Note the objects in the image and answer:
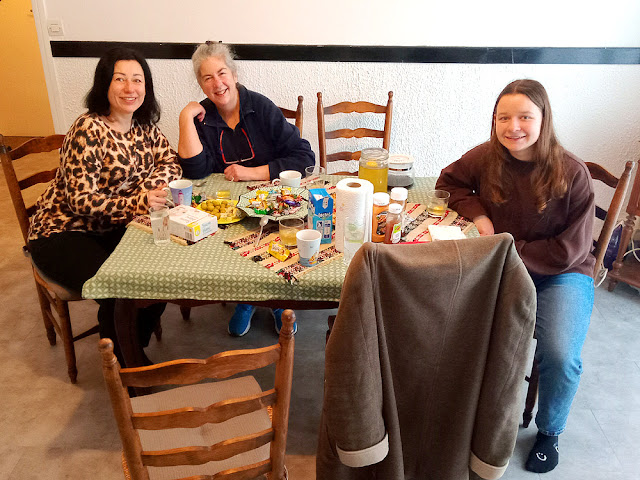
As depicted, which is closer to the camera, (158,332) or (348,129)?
(158,332)

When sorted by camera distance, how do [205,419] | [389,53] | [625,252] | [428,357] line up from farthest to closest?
[389,53], [625,252], [428,357], [205,419]

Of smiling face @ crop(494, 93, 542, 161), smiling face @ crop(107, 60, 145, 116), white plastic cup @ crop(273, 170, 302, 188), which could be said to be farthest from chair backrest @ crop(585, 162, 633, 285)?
smiling face @ crop(107, 60, 145, 116)

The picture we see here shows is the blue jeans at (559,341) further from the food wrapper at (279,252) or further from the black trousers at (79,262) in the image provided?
the black trousers at (79,262)

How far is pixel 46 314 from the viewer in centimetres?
233

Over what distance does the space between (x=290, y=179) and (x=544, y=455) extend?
52.5 inches

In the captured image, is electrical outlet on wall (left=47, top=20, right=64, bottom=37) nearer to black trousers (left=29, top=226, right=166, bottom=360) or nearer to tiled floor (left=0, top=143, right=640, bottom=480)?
tiled floor (left=0, top=143, right=640, bottom=480)

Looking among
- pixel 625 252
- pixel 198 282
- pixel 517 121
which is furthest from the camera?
pixel 625 252

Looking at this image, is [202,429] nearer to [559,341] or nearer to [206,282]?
[206,282]

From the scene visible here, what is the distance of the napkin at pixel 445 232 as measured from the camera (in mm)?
1747

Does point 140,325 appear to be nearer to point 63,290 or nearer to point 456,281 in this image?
point 63,290

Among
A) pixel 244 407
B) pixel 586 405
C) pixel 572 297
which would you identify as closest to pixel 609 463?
pixel 586 405

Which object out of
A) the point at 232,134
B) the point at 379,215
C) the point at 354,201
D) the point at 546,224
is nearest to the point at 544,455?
the point at 546,224

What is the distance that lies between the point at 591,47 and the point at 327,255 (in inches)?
87.5

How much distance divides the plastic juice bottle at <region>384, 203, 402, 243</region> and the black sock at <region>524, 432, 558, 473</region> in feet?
2.90
